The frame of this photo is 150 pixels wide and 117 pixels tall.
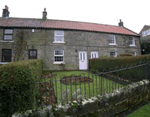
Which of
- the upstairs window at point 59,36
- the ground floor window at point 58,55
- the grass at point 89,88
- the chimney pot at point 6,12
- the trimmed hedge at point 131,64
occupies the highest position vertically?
the chimney pot at point 6,12

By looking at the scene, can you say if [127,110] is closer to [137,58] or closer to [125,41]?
[137,58]

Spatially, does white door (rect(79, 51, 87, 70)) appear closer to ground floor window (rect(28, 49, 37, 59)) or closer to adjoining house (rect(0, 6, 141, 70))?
adjoining house (rect(0, 6, 141, 70))

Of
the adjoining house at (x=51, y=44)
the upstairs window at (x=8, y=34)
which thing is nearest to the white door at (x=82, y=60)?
the adjoining house at (x=51, y=44)

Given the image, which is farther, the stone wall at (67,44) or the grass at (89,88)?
the stone wall at (67,44)

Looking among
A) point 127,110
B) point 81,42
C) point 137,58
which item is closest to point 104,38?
point 81,42

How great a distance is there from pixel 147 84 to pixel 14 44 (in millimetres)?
14458

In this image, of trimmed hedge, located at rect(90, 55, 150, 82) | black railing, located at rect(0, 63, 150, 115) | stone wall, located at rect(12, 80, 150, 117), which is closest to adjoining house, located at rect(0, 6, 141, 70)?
trimmed hedge, located at rect(90, 55, 150, 82)

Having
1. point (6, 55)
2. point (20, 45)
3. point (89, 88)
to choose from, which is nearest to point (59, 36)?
point (20, 45)

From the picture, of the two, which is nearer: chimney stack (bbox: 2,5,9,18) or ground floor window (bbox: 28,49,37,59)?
ground floor window (bbox: 28,49,37,59)

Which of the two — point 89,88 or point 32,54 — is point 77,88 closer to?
point 89,88

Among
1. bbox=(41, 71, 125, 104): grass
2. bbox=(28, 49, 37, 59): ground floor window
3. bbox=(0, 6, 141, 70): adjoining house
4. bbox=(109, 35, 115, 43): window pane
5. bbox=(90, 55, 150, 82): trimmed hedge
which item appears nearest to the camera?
bbox=(41, 71, 125, 104): grass

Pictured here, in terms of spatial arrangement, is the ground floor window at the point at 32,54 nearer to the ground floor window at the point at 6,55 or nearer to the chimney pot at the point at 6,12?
the ground floor window at the point at 6,55

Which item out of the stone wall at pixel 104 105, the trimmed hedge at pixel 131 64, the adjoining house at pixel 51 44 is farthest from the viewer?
the adjoining house at pixel 51 44

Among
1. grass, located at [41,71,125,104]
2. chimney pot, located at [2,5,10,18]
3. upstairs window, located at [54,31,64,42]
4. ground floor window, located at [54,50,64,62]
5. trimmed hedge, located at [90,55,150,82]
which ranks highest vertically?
chimney pot, located at [2,5,10,18]
